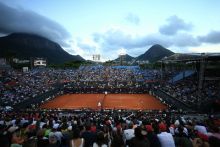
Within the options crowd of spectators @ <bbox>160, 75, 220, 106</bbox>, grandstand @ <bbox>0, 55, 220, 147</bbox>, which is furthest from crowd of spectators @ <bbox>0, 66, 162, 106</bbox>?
crowd of spectators @ <bbox>160, 75, 220, 106</bbox>

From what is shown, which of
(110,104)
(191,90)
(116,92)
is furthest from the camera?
(116,92)

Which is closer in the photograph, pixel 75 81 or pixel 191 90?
pixel 191 90

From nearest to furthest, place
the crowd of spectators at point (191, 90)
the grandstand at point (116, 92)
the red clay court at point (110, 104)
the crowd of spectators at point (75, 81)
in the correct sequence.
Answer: the grandstand at point (116, 92)
the crowd of spectators at point (191, 90)
the red clay court at point (110, 104)
the crowd of spectators at point (75, 81)

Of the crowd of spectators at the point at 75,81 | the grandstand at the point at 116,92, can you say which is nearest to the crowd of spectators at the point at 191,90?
the grandstand at the point at 116,92

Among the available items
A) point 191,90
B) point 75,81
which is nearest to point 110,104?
point 191,90

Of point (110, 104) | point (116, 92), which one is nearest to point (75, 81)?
point (116, 92)

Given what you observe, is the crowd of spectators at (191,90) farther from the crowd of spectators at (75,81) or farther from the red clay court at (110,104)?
the crowd of spectators at (75,81)

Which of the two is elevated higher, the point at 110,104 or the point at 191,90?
the point at 191,90

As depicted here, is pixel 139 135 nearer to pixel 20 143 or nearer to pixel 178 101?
pixel 20 143

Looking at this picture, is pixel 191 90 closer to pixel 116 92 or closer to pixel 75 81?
pixel 116 92

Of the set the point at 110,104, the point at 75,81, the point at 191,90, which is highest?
the point at 191,90

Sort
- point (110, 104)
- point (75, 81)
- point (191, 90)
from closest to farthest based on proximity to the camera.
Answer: point (191, 90), point (110, 104), point (75, 81)

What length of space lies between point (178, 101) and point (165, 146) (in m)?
26.5

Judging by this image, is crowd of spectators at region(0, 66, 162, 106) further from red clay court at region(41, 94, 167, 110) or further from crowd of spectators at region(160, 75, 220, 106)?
crowd of spectators at region(160, 75, 220, 106)
